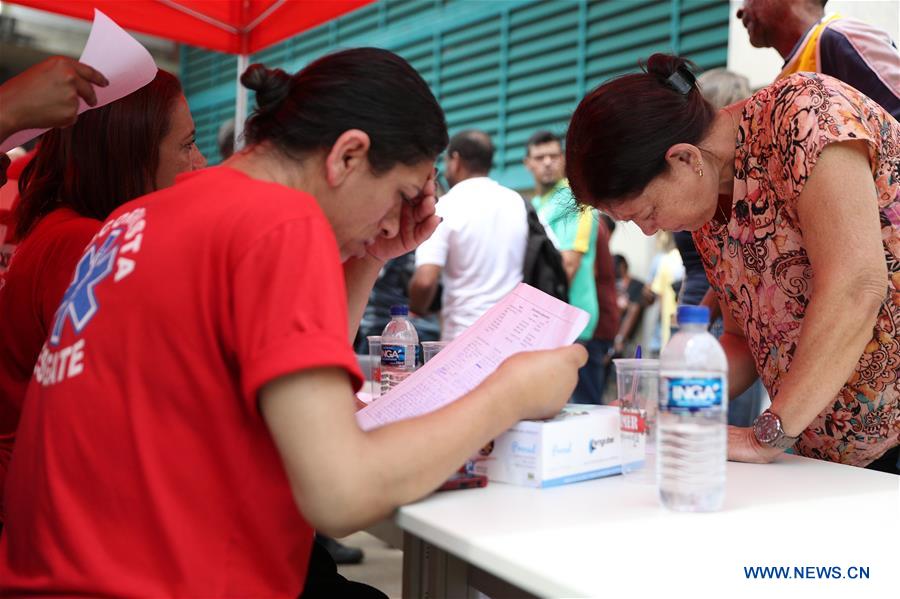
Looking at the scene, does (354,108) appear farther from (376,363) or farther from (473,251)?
(473,251)

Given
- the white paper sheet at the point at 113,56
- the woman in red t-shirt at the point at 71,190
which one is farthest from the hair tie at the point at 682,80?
the woman in red t-shirt at the point at 71,190

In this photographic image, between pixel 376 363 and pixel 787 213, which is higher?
pixel 787 213

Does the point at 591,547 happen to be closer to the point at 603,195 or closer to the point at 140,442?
the point at 140,442

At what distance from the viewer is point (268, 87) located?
3.84ft

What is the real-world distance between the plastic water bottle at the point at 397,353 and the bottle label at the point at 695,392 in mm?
829

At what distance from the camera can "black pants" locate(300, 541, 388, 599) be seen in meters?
1.36

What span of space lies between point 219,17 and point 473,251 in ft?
4.19

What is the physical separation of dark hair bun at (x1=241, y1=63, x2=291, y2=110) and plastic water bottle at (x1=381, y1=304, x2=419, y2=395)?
75cm

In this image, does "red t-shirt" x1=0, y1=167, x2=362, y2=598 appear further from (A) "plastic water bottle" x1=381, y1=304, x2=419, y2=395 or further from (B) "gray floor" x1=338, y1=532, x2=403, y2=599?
(B) "gray floor" x1=338, y1=532, x2=403, y2=599

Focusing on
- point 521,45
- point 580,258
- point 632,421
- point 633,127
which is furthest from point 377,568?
point 521,45

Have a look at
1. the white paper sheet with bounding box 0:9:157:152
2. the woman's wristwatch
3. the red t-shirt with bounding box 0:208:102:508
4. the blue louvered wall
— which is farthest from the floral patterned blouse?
the blue louvered wall

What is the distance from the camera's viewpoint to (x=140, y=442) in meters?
0.91

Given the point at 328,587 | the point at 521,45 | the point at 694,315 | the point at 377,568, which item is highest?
the point at 521,45

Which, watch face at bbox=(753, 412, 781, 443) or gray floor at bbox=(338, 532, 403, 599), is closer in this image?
watch face at bbox=(753, 412, 781, 443)
